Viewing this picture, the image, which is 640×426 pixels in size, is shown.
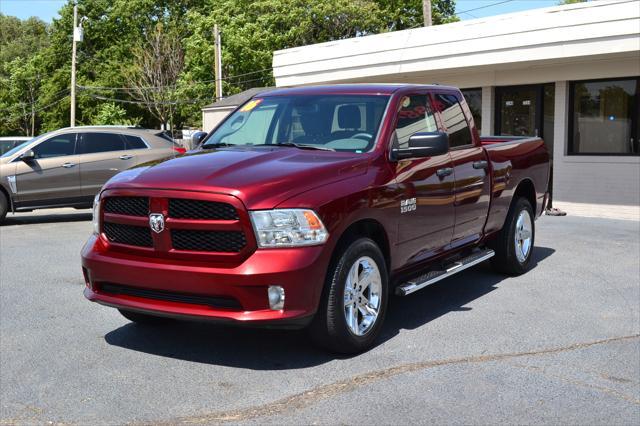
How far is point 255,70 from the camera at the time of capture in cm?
4597

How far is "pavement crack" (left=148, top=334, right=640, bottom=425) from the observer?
415cm

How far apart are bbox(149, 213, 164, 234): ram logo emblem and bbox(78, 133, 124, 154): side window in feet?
31.2

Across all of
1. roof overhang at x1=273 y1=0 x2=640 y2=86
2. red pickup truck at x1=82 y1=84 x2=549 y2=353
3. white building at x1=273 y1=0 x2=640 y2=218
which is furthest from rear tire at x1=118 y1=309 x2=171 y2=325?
roof overhang at x1=273 y1=0 x2=640 y2=86

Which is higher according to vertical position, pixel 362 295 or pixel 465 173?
pixel 465 173

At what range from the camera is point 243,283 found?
4625mm

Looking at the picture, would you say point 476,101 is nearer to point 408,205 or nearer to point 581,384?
point 408,205

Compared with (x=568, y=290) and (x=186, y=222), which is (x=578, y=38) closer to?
(x=568, y=290)

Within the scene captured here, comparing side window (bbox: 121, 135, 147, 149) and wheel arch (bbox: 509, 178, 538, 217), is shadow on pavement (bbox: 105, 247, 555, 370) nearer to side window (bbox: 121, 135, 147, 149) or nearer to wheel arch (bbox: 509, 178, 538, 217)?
wheel arch (bbox: 509, 178, 538, 217)

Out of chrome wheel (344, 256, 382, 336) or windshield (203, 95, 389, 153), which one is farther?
windshield (203, 95, 389, 153)

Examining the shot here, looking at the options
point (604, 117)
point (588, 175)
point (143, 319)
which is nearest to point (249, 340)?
point (143, 319)

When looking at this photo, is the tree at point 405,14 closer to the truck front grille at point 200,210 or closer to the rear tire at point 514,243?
the rear tire at point 514,243

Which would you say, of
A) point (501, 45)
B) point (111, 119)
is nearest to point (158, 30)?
point (111, 119)

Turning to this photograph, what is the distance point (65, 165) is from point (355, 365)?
9.93 m

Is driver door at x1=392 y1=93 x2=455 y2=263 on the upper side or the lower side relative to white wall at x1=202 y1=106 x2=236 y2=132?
lower
